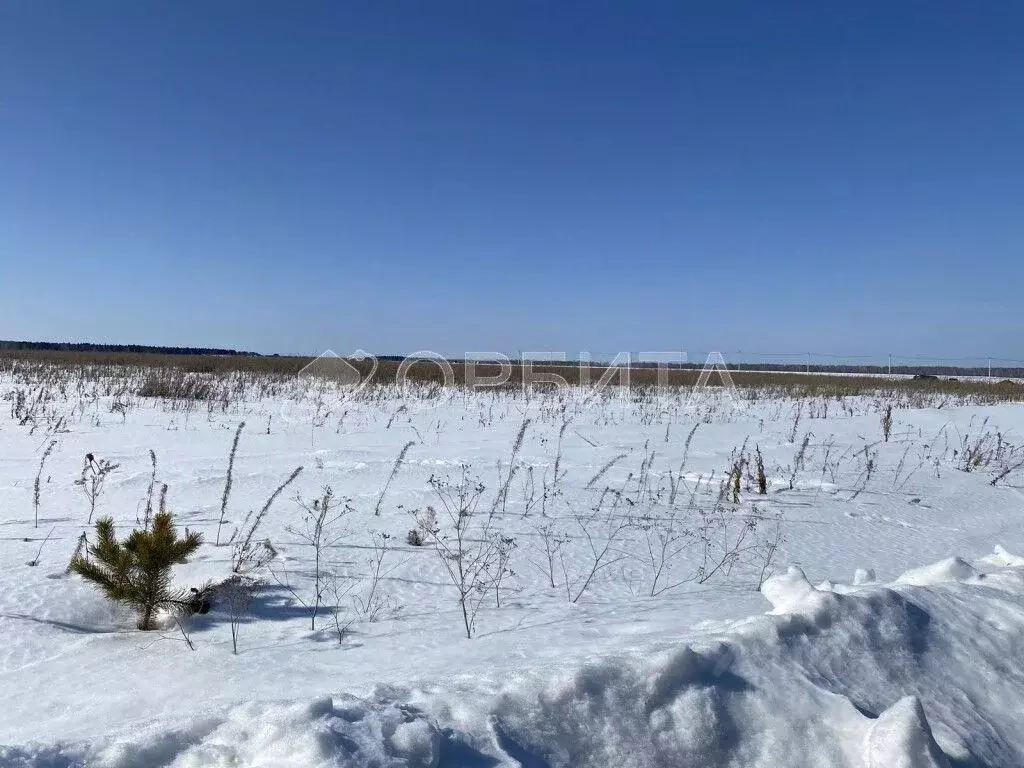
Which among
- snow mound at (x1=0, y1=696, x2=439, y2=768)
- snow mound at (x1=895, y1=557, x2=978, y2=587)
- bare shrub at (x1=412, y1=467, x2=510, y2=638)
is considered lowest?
bare shrub at (x1=412, y1=467, x2=510, y2=638)

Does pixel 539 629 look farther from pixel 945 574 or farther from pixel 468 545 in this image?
pixel 945 574

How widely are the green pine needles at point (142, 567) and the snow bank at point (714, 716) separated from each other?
1130 millimetres

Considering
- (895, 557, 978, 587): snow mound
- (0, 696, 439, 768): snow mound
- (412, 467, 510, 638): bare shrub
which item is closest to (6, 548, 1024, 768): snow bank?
(0, 696, 439, 768): snow mound

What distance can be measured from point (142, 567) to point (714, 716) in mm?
2130

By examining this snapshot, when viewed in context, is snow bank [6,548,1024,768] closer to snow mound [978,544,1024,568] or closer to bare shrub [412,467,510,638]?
bare shrub [412,467,510,638]

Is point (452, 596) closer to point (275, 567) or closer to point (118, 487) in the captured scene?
point (275, 567)

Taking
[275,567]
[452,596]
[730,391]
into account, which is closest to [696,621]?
[452,596]

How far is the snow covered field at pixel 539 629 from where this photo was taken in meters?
1.60

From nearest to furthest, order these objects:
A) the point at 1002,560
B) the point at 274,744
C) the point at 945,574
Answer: the point at 274,744 → the point at 945,574 → the point at 1002,560

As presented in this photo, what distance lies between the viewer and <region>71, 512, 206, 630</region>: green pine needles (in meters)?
2.49

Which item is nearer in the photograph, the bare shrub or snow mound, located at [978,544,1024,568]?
the bare shrub

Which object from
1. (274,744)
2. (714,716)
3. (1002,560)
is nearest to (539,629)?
(714,716)

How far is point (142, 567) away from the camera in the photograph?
251 centimetres

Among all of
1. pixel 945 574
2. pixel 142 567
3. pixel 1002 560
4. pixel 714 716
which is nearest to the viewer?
pixel 714 716
